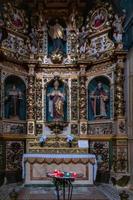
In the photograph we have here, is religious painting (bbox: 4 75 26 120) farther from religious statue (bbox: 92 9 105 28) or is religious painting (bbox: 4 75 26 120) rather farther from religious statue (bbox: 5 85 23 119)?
religious statue (bbox: 92 9 105 28)

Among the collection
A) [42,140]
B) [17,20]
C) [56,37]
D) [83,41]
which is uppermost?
[17,20]

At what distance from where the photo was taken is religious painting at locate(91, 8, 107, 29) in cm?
1545

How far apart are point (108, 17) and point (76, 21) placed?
5.51ft

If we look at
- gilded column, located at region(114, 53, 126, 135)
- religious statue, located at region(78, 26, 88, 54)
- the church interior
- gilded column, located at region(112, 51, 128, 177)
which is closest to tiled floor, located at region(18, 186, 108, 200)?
the church interior

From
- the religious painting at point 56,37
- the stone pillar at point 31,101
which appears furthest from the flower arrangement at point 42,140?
the religious painting at point 56,37

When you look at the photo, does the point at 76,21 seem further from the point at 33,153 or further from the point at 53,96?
the point at 33,153

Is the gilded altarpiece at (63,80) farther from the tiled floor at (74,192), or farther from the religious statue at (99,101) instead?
the tiled floor at (74,192)

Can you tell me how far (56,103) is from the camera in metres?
15.5

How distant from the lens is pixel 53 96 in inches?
617

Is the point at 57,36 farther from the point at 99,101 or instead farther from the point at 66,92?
the point at 99,101

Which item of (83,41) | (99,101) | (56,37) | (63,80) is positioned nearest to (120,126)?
(99,101)

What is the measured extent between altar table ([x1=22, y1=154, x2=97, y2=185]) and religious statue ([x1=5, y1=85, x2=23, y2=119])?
7.60 feet

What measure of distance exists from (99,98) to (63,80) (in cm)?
186

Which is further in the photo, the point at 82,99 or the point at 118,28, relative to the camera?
the point at 82,99
